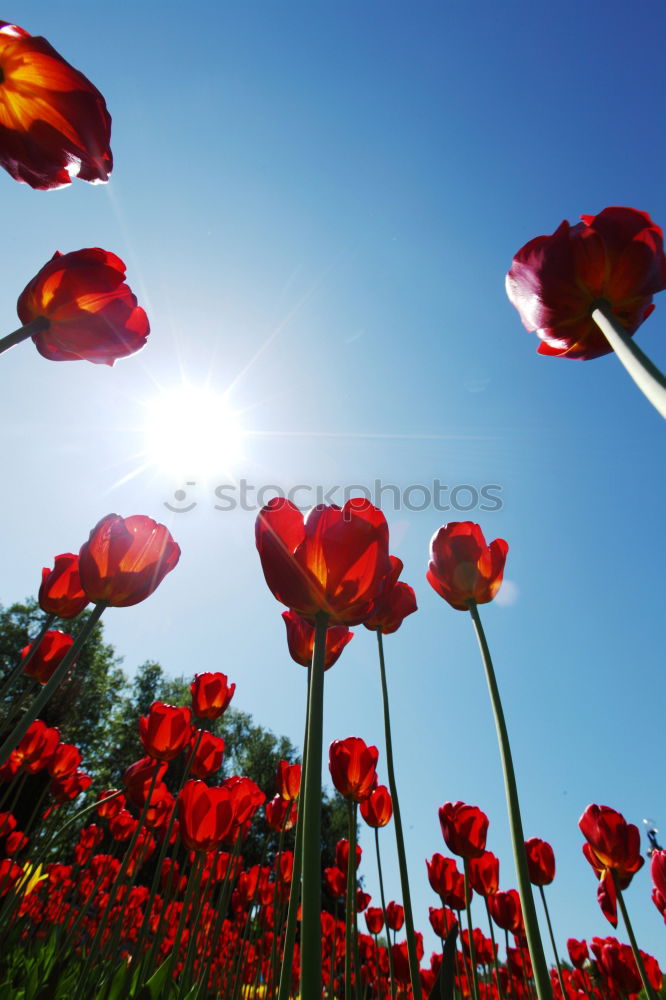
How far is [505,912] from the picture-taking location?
10.1 feet

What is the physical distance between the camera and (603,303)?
95 cm

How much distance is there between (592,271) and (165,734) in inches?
99.9

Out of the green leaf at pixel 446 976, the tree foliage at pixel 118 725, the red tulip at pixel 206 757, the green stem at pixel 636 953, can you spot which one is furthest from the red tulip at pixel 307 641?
the tree foliage at pixel 118 725

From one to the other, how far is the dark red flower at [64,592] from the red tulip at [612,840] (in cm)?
235

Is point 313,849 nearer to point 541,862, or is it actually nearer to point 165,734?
point 165,734

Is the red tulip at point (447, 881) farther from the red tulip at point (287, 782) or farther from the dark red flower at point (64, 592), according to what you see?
the dark red flower at point (64, 592)

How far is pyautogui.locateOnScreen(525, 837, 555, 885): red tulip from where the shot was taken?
293cm

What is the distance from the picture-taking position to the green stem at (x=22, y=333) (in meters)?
0.95

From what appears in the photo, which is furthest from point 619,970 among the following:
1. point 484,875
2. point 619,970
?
point 484,875

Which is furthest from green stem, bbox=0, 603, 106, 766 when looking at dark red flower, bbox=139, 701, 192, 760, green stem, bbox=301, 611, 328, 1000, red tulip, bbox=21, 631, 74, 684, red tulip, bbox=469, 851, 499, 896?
red tulip, bbox=469, 851, 499, 896

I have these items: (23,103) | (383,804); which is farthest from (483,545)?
(383,804)

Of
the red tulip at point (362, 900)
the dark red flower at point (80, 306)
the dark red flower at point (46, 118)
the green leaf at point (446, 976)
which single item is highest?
the dark red flower at point (80, 306)

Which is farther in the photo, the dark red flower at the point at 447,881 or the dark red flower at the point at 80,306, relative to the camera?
the dark red flower at the point at 447,881

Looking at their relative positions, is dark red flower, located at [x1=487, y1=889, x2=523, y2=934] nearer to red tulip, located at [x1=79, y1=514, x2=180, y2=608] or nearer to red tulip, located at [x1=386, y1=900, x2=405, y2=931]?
red tulip, located at [x1=386, y1=900, x2=405, y2=931]
